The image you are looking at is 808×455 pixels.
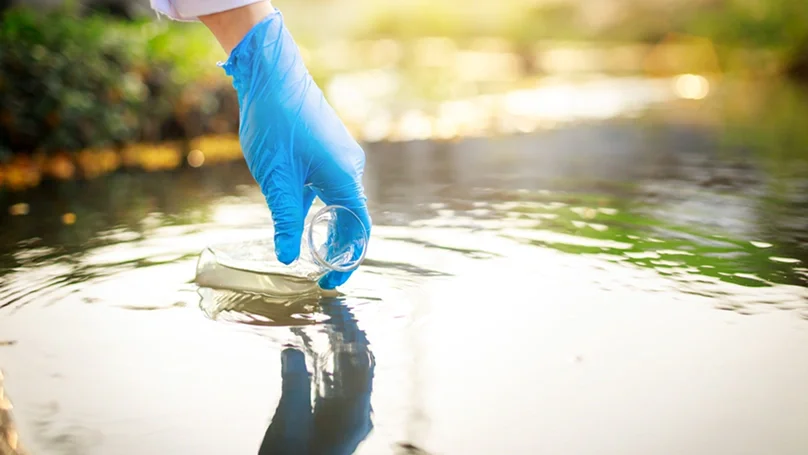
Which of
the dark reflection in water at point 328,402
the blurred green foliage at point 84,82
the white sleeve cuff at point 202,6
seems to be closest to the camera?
the dark reflection in water at point 328,402

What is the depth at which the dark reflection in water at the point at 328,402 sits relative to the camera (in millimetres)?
1954

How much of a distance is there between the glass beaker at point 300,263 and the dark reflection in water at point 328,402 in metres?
0.36

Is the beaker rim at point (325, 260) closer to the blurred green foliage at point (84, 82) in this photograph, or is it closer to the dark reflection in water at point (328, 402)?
the dark reflection in water at point (328, 402)

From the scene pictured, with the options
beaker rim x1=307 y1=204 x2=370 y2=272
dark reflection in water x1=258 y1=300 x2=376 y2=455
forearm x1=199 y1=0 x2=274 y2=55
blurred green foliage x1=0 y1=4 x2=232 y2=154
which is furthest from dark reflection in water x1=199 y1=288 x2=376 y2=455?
blurred green foliage x1=0 y1=4 x2=232 y2=154

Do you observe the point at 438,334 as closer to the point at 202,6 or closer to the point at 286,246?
the point at 286,246

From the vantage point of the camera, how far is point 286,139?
2.92 m

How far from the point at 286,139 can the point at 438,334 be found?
0.83 meters

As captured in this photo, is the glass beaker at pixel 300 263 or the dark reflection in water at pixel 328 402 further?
the glass beaker at pixel 300 263

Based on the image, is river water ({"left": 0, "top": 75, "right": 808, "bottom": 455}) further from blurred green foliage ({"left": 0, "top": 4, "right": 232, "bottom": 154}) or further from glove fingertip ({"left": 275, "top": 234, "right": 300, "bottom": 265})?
blurred green foliage ({"left": 0, "top": 4, "right": 232, "bottom": 154})

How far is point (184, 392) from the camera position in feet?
7.37

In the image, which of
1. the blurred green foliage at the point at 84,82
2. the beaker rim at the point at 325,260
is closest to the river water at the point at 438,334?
the beaker rim at the point at 325,260

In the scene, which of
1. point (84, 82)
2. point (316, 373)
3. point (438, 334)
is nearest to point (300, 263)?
point (438, 334)

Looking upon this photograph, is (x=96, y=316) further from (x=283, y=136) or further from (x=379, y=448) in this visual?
(x=379, y=448)

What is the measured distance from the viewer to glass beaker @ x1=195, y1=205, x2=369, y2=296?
9.89ft
